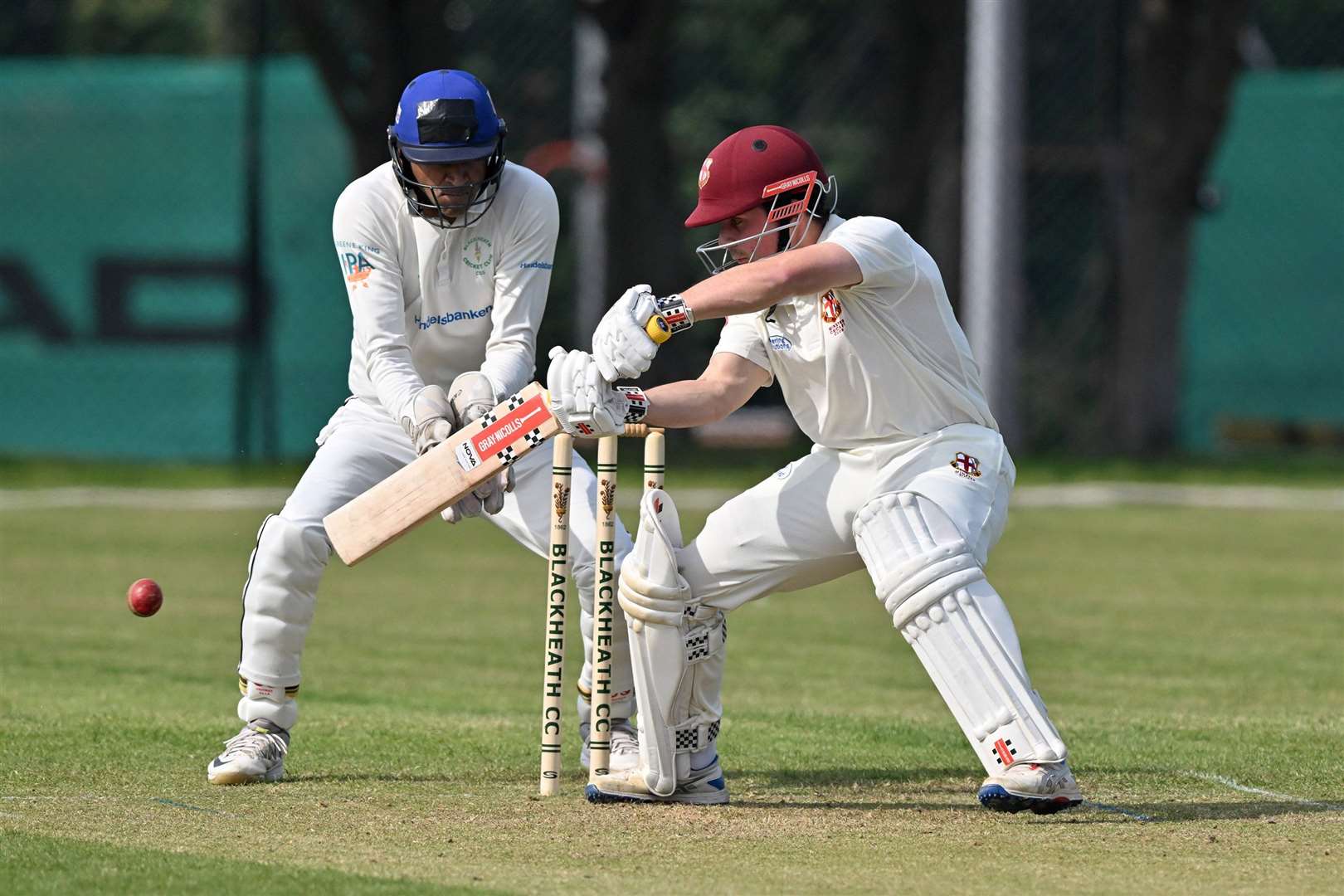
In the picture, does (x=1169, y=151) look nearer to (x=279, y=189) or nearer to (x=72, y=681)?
(x=279, y=189)

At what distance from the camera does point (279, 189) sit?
1884 centimetres

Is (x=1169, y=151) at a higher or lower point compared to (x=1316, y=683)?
higher

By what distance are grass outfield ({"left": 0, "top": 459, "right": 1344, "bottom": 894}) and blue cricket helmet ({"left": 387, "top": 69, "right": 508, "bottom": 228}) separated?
5.53ft

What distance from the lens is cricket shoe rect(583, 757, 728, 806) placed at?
228 inches

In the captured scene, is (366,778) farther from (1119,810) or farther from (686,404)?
(1119,810)

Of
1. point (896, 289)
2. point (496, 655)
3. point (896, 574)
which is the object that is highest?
point (896, 289)

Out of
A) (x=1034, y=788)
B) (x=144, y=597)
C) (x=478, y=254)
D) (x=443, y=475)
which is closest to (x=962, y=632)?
(x=1034, y=788)

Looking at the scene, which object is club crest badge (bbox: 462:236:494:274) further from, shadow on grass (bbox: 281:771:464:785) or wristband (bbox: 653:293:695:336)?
shadow on grass (bbox: 281:771:464:785)

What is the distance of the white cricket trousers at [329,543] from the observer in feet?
20.2

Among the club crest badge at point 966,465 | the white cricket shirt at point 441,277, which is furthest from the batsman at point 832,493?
the white cricket shirt at point 441,277

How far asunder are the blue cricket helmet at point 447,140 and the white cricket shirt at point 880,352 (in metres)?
1.00

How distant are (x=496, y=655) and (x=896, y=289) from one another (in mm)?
3879

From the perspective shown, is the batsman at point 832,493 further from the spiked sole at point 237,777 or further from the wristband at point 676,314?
the spiked sole at point 237,777

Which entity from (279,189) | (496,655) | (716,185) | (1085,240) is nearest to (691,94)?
(1085,240)
